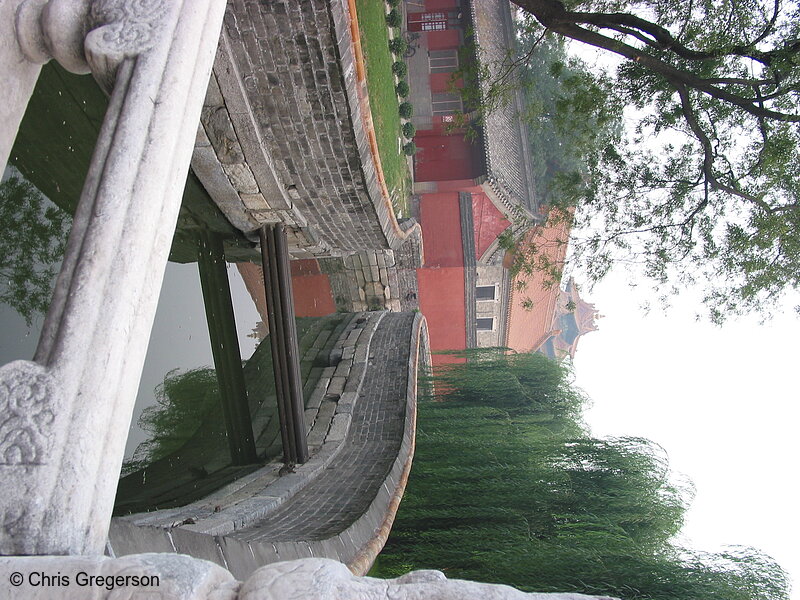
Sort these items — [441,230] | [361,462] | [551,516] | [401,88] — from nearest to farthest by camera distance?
[551,516], [361,462], [401,88], [441,230]

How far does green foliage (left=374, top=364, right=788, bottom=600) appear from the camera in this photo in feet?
12.6

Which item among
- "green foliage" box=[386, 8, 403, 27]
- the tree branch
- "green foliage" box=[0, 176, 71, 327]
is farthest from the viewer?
"green foliage" box=[386, 8, 403, 27]

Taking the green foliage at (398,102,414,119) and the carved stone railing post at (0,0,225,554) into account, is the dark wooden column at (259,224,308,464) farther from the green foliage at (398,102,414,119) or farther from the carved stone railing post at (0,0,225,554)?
the green foliage at (398,102,414,119)

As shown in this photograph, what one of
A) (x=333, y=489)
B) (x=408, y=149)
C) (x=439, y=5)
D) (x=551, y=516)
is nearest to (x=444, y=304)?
(x=408, y=149)

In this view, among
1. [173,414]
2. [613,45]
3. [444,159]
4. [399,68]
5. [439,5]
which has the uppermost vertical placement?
[439,5]

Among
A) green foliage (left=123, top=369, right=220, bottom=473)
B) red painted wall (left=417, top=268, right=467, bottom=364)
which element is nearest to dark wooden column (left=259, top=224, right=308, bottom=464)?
green foliage (left=123, top=369, right=220, bottom=473)

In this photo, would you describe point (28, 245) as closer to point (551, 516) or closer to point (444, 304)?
point (551, 516)

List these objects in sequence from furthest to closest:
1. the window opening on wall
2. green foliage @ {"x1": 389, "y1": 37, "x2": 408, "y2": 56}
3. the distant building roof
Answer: the window opening on wall, the distant building roof, green foliage @ {"x1": 389, "y1": 37, "x2": 408, "y2": 56}

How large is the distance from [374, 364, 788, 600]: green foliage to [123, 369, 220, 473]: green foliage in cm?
Result: 195

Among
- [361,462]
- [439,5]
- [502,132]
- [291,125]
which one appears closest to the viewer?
[291,125]

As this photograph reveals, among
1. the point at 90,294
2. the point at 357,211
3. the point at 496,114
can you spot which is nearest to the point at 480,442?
the point at 357,211

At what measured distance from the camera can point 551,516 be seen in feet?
15.6

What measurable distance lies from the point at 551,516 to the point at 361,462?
78.0 inches

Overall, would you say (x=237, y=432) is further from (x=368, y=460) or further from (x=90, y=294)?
(x=90, y=294)
